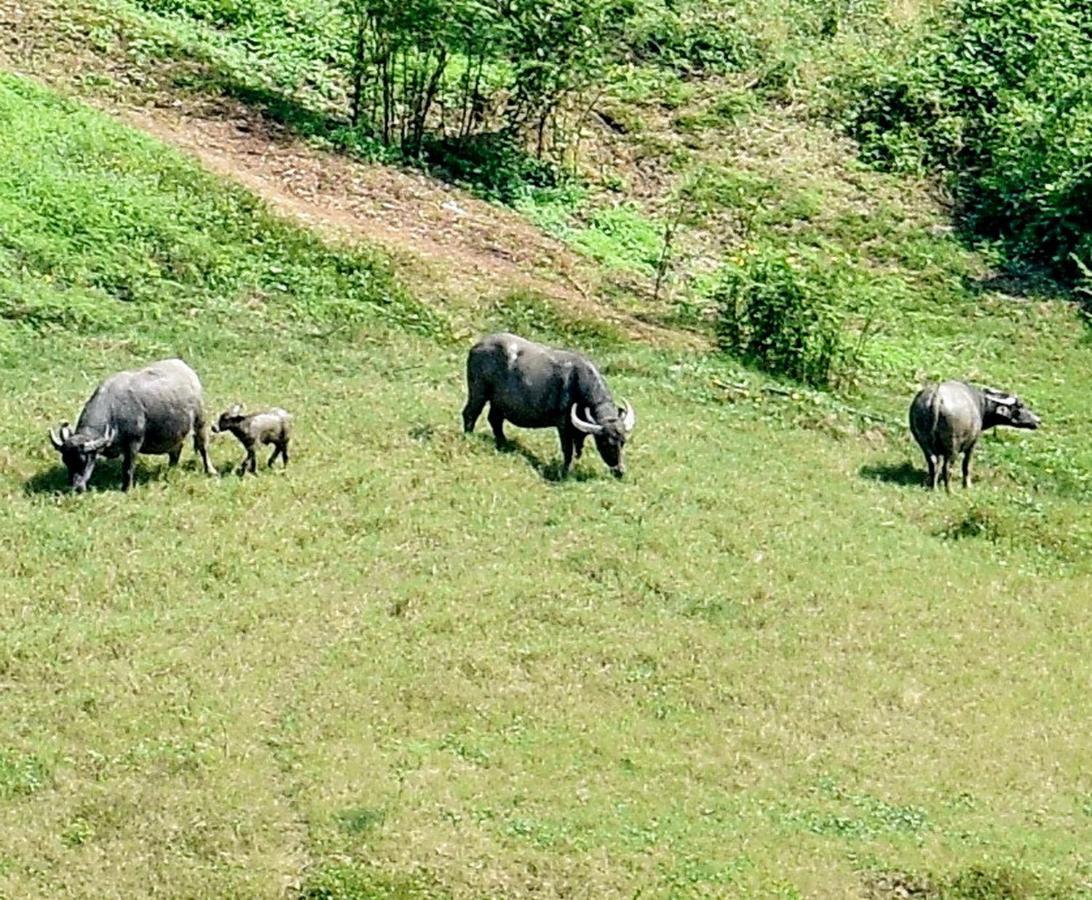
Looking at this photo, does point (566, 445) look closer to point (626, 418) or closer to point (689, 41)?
point (626, 418)

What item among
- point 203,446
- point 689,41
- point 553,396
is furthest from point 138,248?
point 689,41

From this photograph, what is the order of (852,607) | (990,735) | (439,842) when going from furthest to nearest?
1. (852,607)
2. (990,735)
3. (439,842)

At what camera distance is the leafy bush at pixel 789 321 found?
22.2 metres

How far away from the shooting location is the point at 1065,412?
23.0 metres

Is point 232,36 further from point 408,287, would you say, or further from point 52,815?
point 52,815

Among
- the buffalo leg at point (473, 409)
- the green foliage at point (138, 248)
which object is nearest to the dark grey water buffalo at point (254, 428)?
the buffalo leg at point (473, 409)

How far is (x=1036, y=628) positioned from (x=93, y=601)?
292 inches

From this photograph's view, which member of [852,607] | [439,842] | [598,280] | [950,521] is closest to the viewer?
[439,842]

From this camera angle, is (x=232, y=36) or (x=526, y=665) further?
(x=232, y=36)

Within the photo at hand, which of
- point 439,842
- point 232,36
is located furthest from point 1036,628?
point 232,36

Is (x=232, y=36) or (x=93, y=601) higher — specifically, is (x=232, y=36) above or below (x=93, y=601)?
above

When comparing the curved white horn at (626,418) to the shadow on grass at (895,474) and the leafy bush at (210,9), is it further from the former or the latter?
the leafy bush at (210,9)

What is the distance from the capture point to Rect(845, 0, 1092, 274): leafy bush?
91.7ft

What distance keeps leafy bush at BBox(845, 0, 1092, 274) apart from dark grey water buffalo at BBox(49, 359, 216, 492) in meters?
14.8
